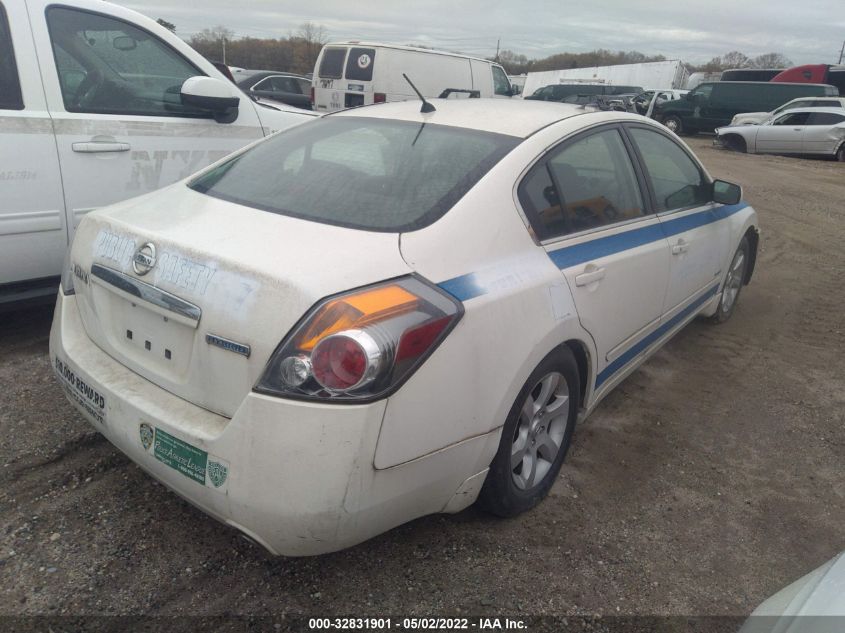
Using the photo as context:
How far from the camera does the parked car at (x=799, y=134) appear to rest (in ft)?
58.1

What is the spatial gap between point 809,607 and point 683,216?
2.56m

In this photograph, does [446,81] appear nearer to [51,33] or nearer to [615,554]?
[51,33]

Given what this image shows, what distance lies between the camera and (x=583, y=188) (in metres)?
2.86

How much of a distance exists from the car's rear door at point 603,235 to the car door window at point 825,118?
17734 millimetres

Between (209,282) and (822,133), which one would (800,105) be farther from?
(209,282)

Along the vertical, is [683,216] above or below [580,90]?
above

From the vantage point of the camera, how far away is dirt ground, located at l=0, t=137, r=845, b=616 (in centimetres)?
222

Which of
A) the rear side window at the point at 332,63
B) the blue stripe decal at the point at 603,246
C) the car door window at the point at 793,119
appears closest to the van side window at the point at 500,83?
the rear side window at the point at 332,63

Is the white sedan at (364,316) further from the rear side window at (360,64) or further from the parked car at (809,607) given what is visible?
the rear side window at (360,64)

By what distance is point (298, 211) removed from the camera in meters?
2.35

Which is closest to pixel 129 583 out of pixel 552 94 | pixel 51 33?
pixel 51 33

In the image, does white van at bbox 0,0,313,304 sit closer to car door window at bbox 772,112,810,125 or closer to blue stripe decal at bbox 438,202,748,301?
blue stripe decal at bbox 438,202,748,301

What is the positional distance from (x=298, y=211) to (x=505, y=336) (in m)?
0.82

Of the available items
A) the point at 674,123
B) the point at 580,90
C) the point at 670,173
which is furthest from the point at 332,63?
the point at 580,90
